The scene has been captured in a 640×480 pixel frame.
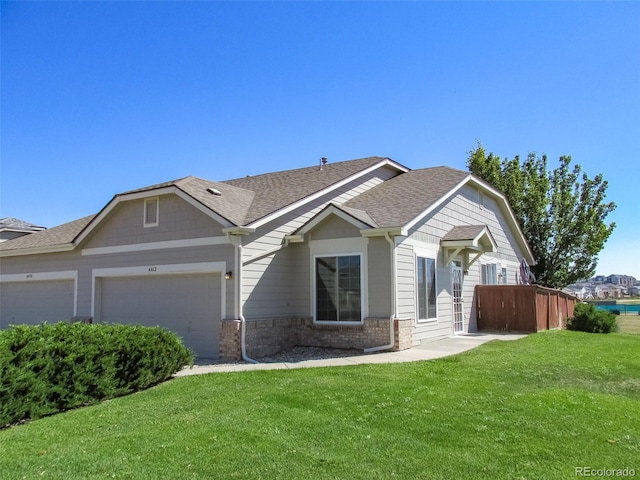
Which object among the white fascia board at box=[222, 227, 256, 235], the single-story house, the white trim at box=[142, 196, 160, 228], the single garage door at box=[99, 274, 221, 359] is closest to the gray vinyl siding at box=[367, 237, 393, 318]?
the single-story house

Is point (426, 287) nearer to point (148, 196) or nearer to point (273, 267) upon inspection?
point (273, 267)

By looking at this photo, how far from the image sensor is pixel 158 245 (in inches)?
562

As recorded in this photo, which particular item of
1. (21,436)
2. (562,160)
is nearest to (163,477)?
(21,436)

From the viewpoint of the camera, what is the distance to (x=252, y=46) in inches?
523

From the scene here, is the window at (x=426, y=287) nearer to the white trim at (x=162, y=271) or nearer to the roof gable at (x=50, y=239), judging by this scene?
the white trim at (x=162, y=271)

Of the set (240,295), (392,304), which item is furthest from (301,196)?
(392,304)

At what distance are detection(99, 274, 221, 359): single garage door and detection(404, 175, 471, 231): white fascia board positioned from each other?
5.27 m

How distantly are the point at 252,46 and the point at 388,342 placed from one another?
8570 millimetres

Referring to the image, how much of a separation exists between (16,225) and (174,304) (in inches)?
536

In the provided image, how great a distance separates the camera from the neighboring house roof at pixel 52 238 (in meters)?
17.5

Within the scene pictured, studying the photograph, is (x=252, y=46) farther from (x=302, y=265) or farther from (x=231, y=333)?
(x=231, y=333)

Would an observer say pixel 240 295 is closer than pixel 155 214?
Yes

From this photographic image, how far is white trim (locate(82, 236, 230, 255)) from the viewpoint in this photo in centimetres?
1304

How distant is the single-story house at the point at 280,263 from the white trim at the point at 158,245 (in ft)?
0.14
